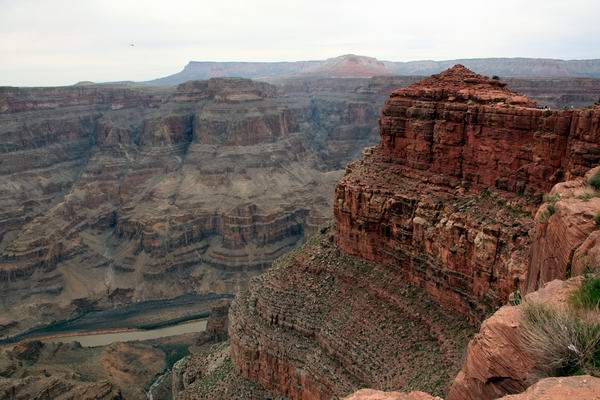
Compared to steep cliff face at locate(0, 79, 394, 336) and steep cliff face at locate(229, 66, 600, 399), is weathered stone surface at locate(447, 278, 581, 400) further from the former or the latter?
steep cliff face at locate(0, 79, 394, 336)

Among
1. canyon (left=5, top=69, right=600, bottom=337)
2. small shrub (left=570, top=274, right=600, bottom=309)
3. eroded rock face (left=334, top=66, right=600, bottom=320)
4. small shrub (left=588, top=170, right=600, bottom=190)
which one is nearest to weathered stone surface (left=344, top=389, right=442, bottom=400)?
small shrub (left=570, top=274, right=600, bottom=309)

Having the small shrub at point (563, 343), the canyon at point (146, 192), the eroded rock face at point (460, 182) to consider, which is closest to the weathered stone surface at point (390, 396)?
the small shrub at point (563, 343)

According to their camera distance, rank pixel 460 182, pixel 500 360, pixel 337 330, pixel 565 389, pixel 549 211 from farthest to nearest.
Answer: pixel 337 330, pixel 460 182, pixel 549 211, pixel 500 360, pixel 565 389

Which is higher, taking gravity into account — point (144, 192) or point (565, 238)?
point (565, 238)

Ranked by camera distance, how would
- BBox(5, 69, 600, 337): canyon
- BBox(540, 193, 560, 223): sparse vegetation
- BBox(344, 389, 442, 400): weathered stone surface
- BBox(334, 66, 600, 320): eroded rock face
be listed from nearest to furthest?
BBox(344, 389, 442, 400): weathered stone surface, BBox(540, 193, 560, 223): sparse vegetation, BBox(334, 66, 600, 320): eroded rock face, BBox(5, 69, 600, 337): canyon

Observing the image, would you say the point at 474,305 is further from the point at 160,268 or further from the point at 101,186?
the point at 101,186

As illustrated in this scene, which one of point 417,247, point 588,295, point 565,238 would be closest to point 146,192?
point 417,247

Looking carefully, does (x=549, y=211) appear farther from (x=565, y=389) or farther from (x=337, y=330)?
(x=337, y=330)

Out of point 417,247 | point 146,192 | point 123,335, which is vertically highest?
point 417,247
